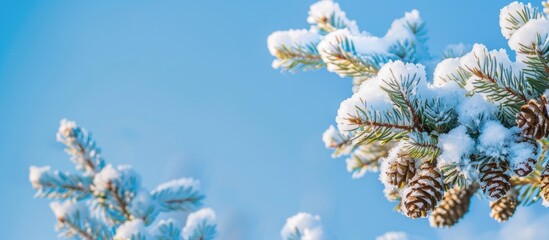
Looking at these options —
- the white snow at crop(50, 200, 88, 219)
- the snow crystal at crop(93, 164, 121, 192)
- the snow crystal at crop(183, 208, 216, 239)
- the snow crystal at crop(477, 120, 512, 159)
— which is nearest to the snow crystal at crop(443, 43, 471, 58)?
the snow crystal at crop(477, 120, 512, 159)

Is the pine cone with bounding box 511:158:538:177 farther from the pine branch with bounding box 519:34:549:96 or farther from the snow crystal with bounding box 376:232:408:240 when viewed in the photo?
the snow crystal with bounding box 376:232:408:240

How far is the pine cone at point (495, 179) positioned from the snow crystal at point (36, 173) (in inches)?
111

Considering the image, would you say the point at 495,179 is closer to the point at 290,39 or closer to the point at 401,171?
the point at 401,171

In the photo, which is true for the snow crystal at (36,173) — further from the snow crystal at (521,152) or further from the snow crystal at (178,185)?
the snow crystal at (521,152)

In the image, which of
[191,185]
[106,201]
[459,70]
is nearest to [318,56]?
[459,70]

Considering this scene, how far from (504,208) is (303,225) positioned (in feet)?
3.65

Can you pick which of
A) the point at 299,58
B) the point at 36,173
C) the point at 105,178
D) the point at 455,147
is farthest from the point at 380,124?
the point at 36,173

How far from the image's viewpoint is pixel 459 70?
1299 mm

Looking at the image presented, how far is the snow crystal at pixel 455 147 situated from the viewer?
1.11 m

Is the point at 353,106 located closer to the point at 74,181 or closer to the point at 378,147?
the point at 378,147

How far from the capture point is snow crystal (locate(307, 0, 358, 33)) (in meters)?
2.37

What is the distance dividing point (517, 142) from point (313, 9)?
1503 millimetres

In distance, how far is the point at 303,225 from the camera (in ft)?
8.92

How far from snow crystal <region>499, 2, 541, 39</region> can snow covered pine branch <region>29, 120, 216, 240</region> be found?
2165 mm
